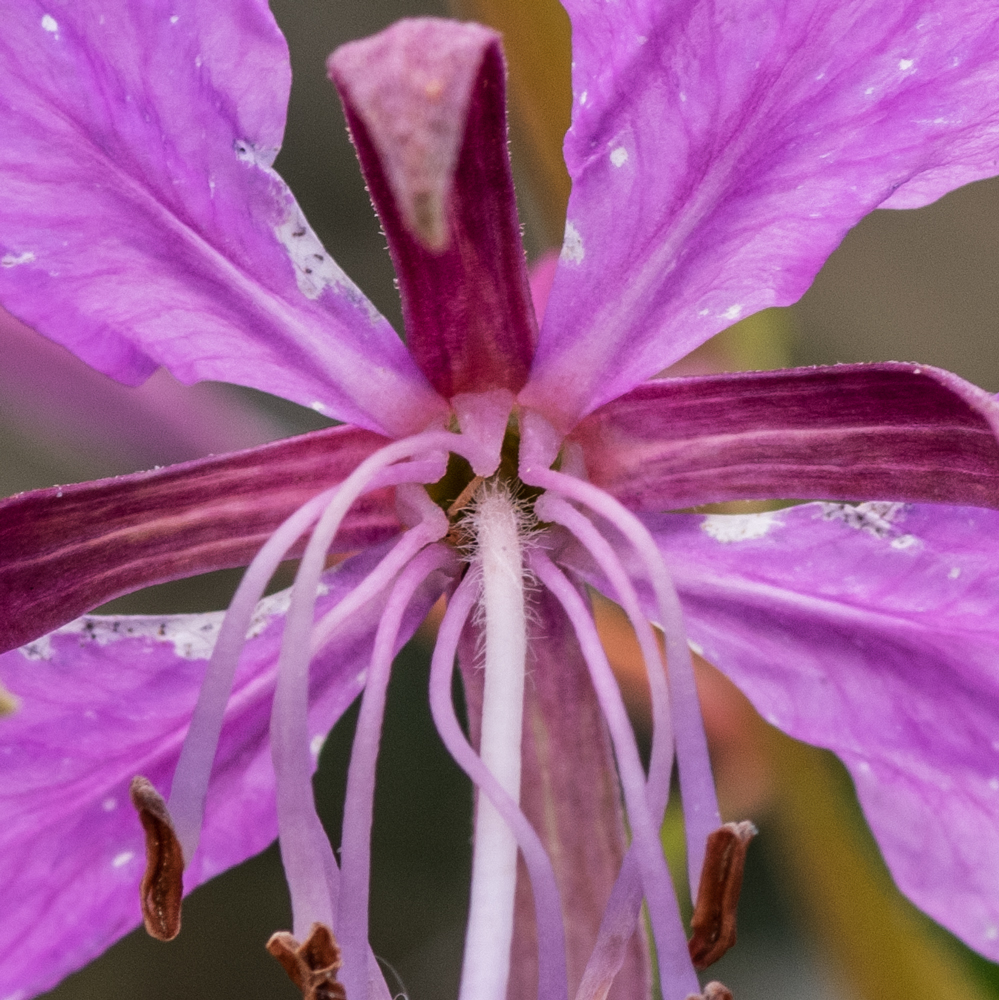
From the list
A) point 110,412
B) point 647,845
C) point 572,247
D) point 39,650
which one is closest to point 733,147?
point 572,247

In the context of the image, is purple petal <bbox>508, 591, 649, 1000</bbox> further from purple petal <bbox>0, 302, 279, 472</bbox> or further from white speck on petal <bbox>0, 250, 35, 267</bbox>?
purple petal <bbox>0, 302, 279, 472</bbox>

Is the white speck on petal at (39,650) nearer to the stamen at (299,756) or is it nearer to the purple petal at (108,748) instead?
the purple petal at (108,748)

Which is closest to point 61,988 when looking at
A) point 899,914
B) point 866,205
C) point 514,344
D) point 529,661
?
point 899,914

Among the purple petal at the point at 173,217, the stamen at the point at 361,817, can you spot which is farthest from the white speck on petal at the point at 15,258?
the stamen at the point at 361,817

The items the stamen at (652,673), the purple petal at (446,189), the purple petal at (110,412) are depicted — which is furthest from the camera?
the purple petal at (110,412)

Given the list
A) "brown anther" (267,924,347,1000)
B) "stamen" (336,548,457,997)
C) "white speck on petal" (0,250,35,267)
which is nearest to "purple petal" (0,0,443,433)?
"white speck on petal" (0,250,35,267)
